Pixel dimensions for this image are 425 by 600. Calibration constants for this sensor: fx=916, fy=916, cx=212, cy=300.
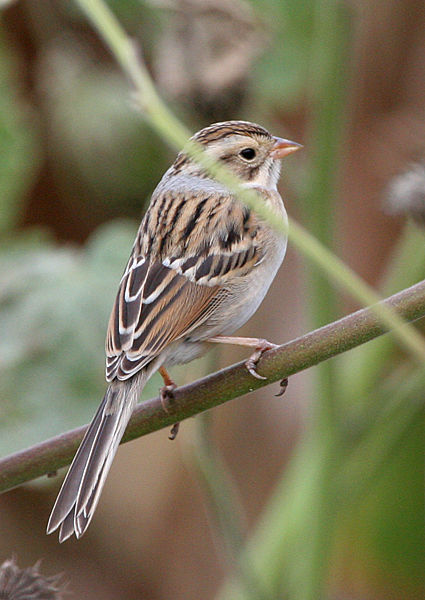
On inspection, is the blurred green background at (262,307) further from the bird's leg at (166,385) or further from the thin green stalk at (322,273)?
the bird's leg at (166,385)

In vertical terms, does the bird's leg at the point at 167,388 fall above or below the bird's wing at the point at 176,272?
below

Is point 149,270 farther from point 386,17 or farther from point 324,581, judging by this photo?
point 386,17

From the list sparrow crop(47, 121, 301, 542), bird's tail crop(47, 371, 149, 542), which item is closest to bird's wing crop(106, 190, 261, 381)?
sparrow crop(47, 121, 301, 542)

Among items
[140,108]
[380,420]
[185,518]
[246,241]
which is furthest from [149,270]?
[185,518]

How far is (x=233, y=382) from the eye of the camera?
1.71 metres

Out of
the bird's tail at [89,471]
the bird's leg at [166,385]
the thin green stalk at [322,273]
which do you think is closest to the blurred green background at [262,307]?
the thin green stalk at [322,273]

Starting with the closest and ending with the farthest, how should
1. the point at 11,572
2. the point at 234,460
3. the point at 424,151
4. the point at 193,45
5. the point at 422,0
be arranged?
the point at 11,572
the point at 424,151
the point at 193,45
the point at 422,0
the point at 234,460

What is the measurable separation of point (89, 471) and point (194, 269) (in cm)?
66

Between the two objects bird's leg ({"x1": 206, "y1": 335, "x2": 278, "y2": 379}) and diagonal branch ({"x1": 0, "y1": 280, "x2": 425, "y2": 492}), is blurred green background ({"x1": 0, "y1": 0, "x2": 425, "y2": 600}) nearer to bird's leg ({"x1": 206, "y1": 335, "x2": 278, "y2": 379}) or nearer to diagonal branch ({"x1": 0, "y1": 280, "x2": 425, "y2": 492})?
bird's leg ({"x1": 206, "y1": 335, "x2": 278, "y2": 379})

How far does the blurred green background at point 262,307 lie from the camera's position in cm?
243

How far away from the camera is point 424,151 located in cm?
238

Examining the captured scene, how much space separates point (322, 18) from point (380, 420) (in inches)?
42.0

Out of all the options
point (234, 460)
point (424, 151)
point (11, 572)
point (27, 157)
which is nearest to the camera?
point (11, 572)

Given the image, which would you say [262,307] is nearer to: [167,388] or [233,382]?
[167,388]
